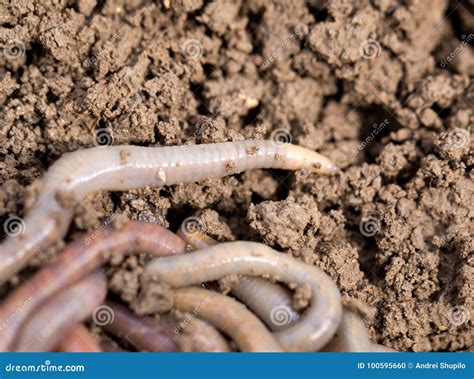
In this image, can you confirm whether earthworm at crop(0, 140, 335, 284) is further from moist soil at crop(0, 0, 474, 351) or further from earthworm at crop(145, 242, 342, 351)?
earthworm at crop(145, 242, 342, 351)

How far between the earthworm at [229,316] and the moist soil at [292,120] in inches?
7.7

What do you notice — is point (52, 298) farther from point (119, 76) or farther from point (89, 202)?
point (119, 76)

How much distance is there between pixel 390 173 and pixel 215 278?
7.51 ft

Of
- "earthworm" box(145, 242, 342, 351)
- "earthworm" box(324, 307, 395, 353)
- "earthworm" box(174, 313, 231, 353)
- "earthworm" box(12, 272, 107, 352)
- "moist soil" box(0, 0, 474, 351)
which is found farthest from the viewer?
"moist soil" box(0, 0, 474, 351)

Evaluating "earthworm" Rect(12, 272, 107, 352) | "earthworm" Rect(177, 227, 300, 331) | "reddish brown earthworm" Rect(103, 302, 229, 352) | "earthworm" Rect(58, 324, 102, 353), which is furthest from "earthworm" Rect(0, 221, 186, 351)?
"earthworm" Rect(177, 227, 300, 331)

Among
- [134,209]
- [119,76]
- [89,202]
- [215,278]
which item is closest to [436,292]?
[215,278]

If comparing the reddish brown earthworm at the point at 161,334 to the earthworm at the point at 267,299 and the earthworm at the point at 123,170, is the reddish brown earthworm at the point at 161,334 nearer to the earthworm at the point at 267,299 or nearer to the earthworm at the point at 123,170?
the earthworm at the point at 267,299

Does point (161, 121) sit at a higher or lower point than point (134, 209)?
higher

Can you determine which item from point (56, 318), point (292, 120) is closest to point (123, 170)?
point (56, 318)

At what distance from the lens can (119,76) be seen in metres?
5.73

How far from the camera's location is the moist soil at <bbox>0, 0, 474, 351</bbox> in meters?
5.59

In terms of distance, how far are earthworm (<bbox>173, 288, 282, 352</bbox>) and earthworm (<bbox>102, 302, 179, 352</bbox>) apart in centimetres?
30

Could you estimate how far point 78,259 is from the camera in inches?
194

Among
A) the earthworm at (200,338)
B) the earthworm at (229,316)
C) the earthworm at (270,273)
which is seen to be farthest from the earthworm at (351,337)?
the earthworm at (200,338)
